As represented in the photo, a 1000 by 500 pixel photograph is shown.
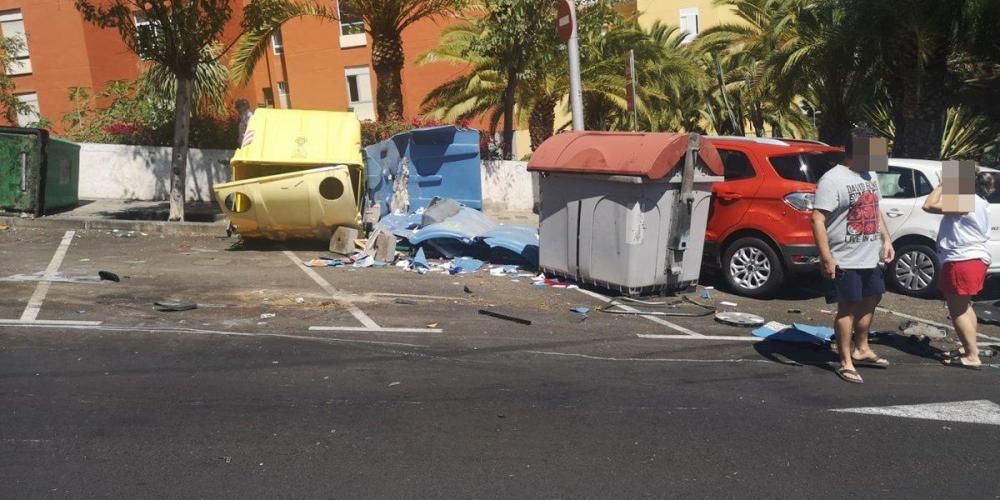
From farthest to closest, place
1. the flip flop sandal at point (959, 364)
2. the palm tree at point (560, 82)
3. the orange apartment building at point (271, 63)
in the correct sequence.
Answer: the orange apartment building at point (271, 63), the palm tree at point (560, 82), the flip flop sandal at point (959, 364)

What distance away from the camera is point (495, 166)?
17234 millimetres

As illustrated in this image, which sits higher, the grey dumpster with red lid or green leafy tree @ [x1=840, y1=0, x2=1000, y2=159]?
green leafy tree @ [x1=840, y1=0, x2=1000, y2=159]

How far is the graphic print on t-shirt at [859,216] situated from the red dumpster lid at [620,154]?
99.1 inches

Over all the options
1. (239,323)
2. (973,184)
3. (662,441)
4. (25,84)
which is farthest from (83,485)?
(25,84)

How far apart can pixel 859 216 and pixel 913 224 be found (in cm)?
411

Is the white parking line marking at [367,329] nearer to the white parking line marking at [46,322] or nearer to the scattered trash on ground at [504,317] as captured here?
the scattered trash on ground at [504,317]

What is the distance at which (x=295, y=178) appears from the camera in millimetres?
10984

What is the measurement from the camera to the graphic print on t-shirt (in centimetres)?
628

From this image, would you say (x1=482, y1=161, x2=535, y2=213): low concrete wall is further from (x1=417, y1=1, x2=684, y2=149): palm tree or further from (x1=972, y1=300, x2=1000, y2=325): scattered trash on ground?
(x1=972, y1=300, x2=1000, y2=325): scattered trash on ground

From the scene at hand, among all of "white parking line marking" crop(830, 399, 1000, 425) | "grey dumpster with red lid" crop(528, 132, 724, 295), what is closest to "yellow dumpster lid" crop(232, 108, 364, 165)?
"grey dumpster with red lid" crop(528, 132, 724, 295)

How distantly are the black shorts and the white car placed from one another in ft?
12.7

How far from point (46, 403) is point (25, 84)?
24967 millimetres

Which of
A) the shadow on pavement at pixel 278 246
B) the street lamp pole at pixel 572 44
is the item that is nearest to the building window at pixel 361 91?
the shadow on pavement at pixel 278 246

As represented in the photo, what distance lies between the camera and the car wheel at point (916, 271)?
389 inches
